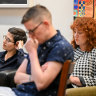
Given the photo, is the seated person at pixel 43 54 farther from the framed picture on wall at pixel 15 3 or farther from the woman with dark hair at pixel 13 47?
the framed picture on wall at pixel 15 3

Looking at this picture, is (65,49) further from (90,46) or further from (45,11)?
(90,46)

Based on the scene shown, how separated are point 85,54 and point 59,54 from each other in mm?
906

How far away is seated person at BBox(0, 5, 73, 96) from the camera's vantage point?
4.96 feet

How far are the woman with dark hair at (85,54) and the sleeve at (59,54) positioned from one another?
2.47ft

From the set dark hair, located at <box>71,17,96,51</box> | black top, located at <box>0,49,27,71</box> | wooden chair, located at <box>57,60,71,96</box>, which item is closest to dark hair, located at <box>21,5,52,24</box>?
wooden chair, located at <box>57,60,71,96</box>

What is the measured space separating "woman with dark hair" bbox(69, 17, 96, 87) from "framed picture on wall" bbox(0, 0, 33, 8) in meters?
0.96

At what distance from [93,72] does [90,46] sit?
26 cm

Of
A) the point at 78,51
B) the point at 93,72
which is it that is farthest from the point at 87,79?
the point at 78,51

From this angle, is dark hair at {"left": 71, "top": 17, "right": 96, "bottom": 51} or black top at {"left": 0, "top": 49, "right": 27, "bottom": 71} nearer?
dark hair at {"left": 71, "top": 17, "right": 96, "bottom": 51}

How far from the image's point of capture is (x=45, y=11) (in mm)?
1605

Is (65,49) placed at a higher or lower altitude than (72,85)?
higher

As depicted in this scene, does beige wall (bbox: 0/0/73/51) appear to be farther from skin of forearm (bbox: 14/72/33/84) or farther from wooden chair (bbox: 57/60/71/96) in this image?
wooden chair (bbox: 57/60/71/96)

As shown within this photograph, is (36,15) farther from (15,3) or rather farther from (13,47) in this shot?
(15,3)

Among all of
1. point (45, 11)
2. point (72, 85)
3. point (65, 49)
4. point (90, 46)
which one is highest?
point (45, 11)
